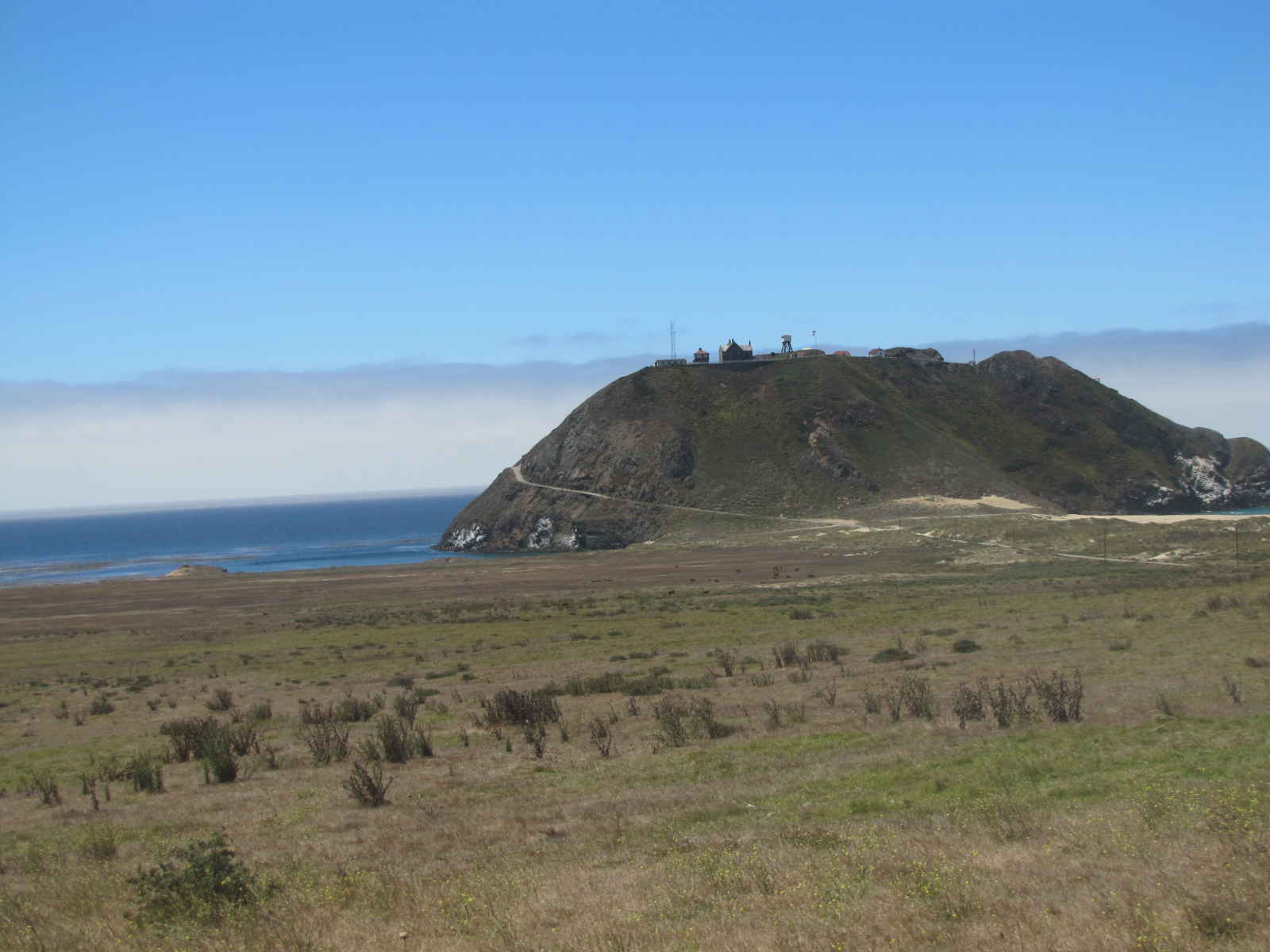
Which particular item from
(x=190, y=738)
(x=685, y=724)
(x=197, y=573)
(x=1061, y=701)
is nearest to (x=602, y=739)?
(x=685, y=724)

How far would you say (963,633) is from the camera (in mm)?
31812

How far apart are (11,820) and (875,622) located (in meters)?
29.9

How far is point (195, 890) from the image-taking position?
9.97 meters

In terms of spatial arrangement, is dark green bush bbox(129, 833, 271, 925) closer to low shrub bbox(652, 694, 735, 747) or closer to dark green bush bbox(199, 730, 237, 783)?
dark green bush bbox(199, 730, 237, 783)

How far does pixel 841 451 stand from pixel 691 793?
4815 inches

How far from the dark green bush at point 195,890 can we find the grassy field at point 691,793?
0.11 feet

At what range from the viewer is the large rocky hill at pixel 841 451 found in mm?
128500

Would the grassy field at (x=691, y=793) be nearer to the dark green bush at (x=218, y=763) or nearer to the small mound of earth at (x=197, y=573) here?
the dark green bush at (x=218, y=763)

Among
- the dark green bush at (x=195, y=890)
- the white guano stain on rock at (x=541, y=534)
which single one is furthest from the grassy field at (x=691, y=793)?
the white guano stain on rock at (x=541, y=534)

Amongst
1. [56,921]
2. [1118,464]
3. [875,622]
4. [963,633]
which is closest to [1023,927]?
[56,921]

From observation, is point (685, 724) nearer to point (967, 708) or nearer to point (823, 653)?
point (967, 708)

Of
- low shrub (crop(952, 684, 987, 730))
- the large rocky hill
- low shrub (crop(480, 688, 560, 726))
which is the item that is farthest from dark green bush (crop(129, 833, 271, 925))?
the large rocky hill

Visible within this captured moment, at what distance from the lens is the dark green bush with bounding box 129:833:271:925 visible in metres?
9.62

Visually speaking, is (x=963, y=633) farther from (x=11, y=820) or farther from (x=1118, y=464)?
(x=1118, y=464)
